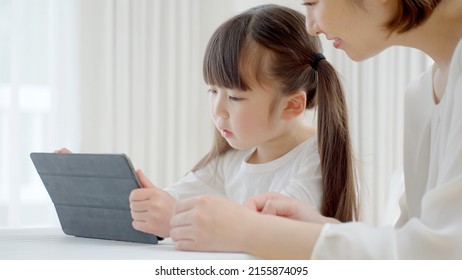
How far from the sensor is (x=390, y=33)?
3.84 ft

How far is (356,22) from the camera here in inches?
46.2

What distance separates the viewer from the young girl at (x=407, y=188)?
83 cm

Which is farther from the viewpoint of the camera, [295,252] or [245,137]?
[245,137]

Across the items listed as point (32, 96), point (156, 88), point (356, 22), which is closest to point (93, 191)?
point (356, 22)

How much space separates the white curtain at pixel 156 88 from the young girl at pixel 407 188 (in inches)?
78.5

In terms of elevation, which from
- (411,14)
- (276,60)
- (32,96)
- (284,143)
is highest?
(411,14)

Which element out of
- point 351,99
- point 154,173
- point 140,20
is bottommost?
point 154,173

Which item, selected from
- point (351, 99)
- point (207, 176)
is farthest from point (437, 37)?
point (351, 99)

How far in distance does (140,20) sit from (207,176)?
1.75 meters

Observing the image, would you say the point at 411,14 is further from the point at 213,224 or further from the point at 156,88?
the point at 156,88

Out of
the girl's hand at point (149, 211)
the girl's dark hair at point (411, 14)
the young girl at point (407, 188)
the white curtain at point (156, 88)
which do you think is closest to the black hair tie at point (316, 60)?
the young girl at point (407, 188)

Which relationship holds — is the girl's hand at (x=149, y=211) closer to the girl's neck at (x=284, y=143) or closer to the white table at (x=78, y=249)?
the white table at (x=78, y=249)

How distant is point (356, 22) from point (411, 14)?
0.31 feet
